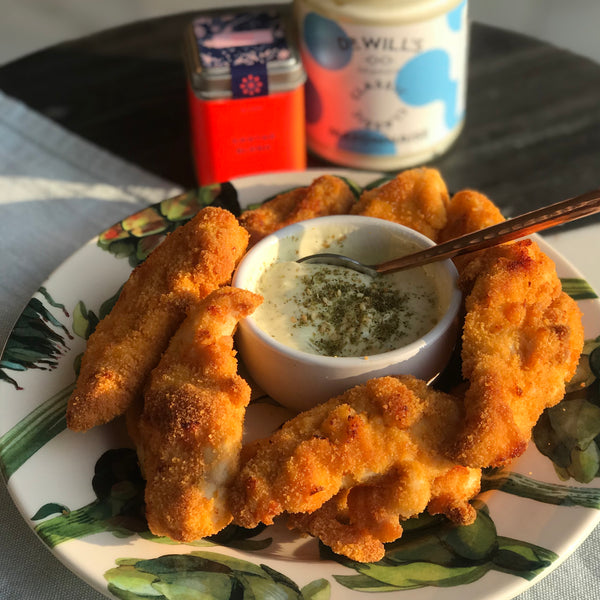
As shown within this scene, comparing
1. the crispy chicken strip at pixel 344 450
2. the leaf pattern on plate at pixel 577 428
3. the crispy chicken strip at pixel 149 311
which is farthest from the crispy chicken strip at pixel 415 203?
the crispy chicken strip at pixel 344 450

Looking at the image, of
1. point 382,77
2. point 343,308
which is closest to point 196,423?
point 343,308

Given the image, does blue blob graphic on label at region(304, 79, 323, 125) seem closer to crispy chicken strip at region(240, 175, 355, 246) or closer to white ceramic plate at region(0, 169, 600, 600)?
crispy chicken strip at region(240, 175, 355, 246)

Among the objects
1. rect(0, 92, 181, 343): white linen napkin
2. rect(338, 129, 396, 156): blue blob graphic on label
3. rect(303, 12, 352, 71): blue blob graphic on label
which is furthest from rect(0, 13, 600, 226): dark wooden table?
rect(303, 12, 352, 71): blue blob graphic on label

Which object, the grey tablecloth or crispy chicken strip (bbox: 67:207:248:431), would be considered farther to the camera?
the grey tablecloth

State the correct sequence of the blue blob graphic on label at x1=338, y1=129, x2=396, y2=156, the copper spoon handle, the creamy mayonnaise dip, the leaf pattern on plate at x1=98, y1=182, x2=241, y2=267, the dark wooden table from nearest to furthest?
the copper spoon handle → the creamy mayonnaise dip → the leaf pattern on plate at x1=98, y1=182, x2=241, y2=267 → the blue blob graphic on label at x1=338, y1=129, x2=396, y2=156 → the dark wooden table

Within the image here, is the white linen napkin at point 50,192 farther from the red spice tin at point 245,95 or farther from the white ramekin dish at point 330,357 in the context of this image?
the white ramekin dish at point 330,357

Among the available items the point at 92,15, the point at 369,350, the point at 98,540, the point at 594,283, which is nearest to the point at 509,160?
the point at 594,283
